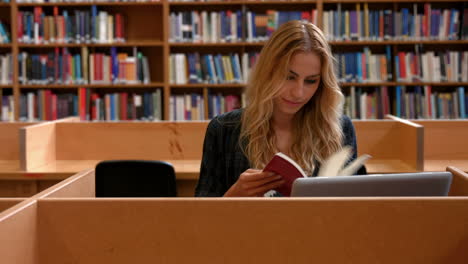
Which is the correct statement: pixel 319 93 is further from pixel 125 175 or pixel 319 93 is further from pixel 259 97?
pixel 125 175

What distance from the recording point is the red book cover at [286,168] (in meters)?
1.22

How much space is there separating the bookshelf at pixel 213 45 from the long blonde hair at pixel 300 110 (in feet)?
9.94

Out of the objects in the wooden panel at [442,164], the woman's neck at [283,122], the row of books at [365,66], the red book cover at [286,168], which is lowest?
the wooden panel at [442,164]

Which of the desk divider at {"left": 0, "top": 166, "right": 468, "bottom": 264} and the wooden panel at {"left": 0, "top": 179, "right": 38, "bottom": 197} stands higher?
the desk divider at {"left": 0, "top": 166, "right": 468, "bottom": 264}

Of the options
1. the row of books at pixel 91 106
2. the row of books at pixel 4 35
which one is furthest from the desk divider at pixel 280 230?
the row of books at pixel 4 35

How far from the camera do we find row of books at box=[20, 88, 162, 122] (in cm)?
506

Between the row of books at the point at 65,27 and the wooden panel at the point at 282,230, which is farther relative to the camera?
the row of books at the point at 65,27

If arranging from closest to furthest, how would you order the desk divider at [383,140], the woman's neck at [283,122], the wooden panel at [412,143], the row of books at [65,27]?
the woman's neck at [283,122]
the wooden panel at [412,143]
the desk divider at [383,140]
the row of books at [65,27]

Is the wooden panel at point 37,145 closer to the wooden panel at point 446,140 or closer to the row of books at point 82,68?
the row of books at point 82,68

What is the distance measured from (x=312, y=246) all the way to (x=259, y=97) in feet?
3.26

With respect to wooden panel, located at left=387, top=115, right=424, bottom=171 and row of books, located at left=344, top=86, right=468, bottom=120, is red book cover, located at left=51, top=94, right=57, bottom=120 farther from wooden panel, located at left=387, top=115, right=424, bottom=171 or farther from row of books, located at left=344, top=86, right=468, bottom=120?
wooden panel, located at left=387, top=115, right=424, bottom=171

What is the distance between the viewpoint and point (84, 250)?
0.93 meters

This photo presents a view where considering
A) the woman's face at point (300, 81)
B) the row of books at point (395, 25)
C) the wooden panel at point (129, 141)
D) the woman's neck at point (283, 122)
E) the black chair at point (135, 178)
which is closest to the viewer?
the woman's face at point (300, 81)

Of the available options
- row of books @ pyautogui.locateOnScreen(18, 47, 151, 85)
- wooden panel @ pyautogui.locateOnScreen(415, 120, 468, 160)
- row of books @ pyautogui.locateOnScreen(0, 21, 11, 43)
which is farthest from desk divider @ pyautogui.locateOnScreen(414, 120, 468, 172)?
row of books @ pyautogui.locateOnScreen(0, 21, 11, 43)
